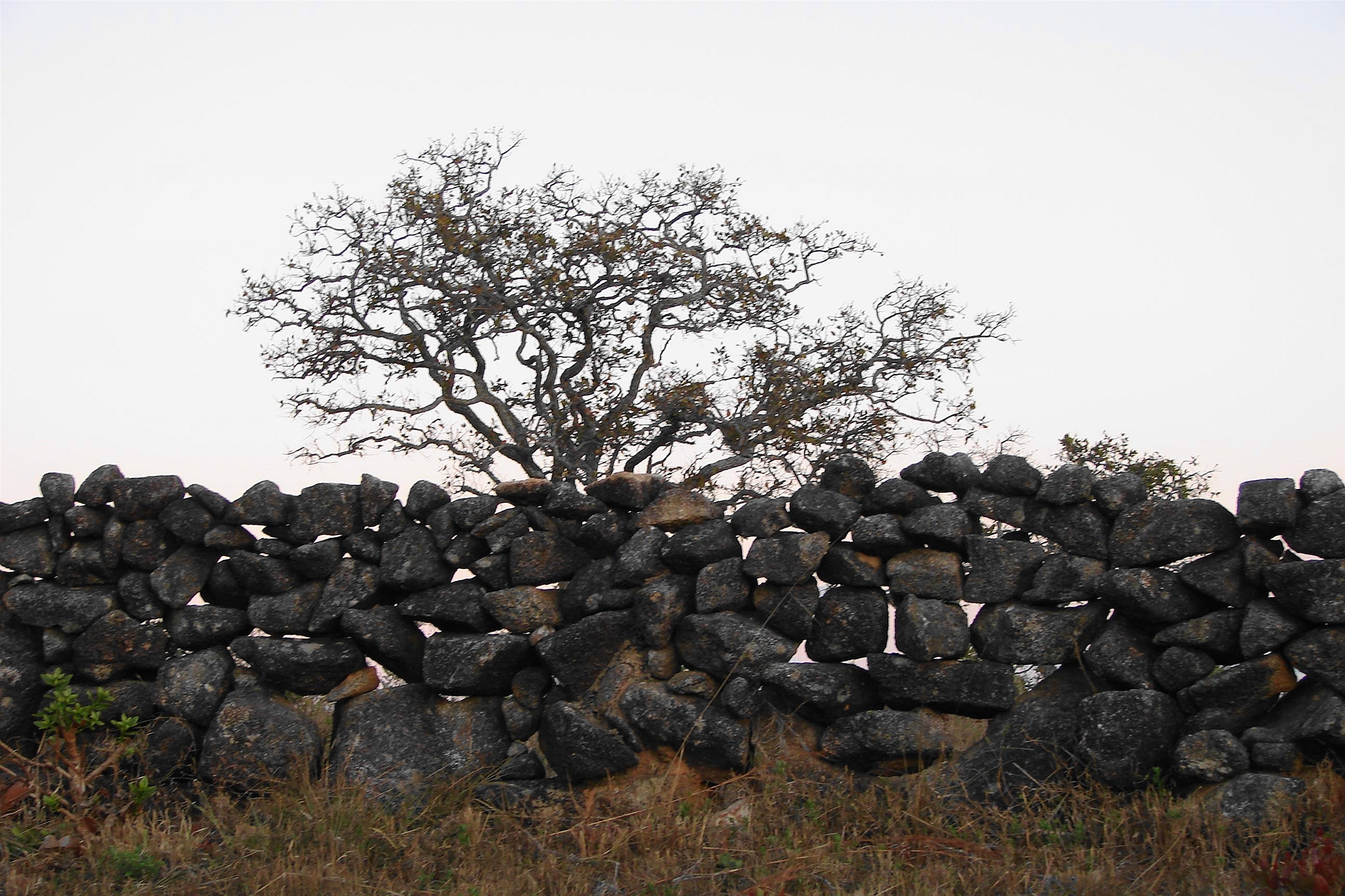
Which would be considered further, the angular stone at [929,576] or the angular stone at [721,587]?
the angular stone at [721,587]

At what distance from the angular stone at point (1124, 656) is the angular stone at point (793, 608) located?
134cm

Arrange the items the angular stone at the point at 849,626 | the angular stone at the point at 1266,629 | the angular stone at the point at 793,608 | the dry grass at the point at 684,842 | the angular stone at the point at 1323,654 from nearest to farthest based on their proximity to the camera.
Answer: the dry grass at the point at 684,842, the angular stone at the point at 1323,654, the angular stone at the point at 1266,629, the angular stone at the point at 849,626, the angular stone at the point at 793,608

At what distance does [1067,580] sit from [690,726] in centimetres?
199

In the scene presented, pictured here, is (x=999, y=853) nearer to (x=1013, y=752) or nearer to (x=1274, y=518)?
(x=1013, y=752)

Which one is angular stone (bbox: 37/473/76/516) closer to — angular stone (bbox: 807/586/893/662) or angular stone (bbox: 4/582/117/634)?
angular stone (bbox: 4/582/117/634)

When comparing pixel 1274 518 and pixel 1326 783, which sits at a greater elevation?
pixel 1274 518

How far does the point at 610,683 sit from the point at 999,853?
208 centimetres

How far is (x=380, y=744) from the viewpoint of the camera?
18.7ft

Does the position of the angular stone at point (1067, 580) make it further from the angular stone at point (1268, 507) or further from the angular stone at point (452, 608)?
the angular stone at point (452, 608)

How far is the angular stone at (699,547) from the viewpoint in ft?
18.2

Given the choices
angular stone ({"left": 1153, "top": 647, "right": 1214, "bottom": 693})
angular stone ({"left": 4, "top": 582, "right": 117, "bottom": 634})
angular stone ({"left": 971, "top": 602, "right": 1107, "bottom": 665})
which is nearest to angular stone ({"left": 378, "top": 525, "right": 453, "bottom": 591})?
angular stone ({"left": 4, "top": 582, "right": 117, "bottom": 634})

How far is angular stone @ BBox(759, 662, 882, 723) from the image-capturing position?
205 inches

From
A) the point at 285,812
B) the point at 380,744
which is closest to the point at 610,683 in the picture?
the point at 380,744

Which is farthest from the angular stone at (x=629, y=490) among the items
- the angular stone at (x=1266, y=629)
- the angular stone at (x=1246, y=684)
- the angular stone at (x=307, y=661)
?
the angular stone at (x=1266, y=629)
